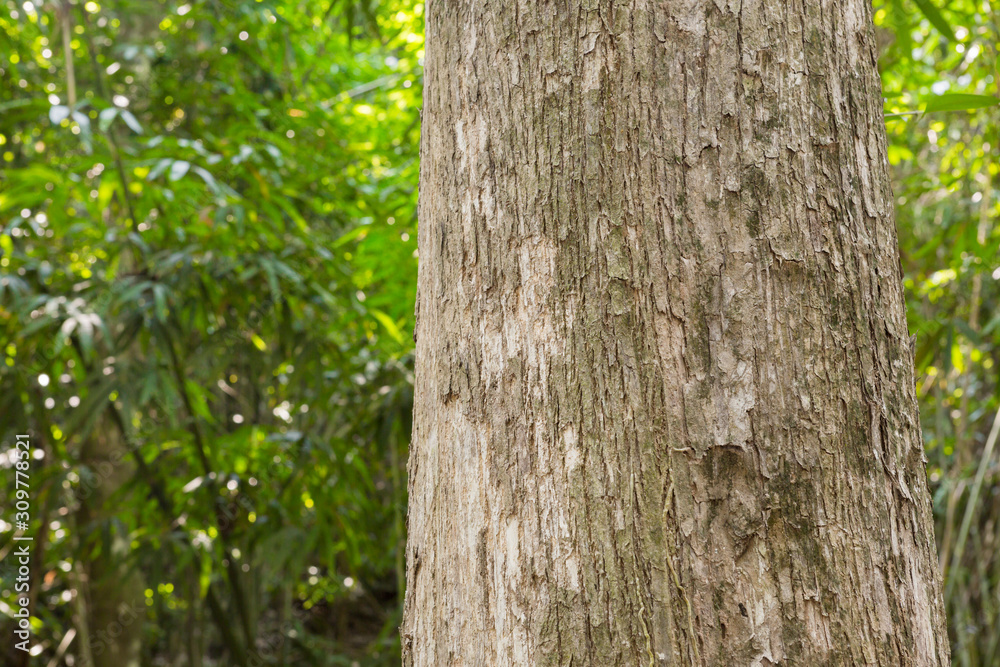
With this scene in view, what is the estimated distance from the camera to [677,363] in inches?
20.1

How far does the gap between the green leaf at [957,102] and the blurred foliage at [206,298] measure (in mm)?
1140

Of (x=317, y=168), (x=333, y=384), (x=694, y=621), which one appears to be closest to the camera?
(x=694, y=621)

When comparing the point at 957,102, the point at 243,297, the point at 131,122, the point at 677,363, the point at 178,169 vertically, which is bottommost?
the point at 677,363

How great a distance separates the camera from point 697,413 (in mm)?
501

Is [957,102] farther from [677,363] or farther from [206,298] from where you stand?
[206,298]

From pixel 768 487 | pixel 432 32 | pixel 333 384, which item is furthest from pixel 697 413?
pixel 333 384

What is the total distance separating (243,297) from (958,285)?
2.37 meters

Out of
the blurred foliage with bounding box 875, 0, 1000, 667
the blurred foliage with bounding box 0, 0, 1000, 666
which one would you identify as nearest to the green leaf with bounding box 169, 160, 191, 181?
the blurred foliage with bounding box 0, 0, 1000, 666

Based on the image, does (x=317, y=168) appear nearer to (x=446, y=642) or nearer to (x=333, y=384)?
(x=333, y=384)

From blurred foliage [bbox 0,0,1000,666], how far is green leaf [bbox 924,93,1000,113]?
0.77m

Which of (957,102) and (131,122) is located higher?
(131,122)

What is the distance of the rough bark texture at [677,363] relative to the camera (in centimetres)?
49

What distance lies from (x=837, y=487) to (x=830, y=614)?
8 centimetres

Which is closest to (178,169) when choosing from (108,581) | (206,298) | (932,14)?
(206,298)
